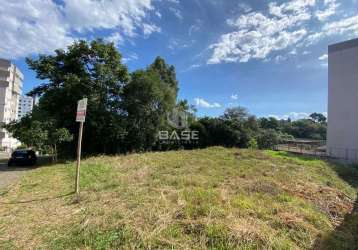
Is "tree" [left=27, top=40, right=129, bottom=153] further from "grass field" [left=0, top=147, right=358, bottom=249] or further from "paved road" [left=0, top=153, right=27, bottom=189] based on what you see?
"grass field" [left=0, top=147, right=358, bottom=249]

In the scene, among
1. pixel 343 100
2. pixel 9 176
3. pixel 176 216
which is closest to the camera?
pixel 176 216

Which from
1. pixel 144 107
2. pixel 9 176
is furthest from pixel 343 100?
pixel 9 176

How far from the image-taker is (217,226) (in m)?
3.02

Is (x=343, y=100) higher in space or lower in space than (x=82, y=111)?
higher

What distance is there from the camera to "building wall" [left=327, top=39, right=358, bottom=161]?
708 inches

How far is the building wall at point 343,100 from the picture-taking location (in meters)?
18.0

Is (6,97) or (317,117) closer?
(6,97)

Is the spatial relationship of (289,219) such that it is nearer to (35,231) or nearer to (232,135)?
(35,231)

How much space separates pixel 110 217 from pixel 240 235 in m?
2.01

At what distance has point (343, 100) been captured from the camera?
18703 mm

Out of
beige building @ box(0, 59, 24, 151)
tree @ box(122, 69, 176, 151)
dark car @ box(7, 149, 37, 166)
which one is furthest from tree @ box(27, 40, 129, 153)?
beige building @ box(0, 59, 24, 151)

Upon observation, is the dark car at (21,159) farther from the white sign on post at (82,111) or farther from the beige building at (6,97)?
the beige building at (6,97)

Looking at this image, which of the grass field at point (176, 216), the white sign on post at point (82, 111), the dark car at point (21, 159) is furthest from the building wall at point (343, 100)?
the dark car at point (21, 159)

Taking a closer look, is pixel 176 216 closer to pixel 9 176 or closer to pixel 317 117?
pixel 9 176
